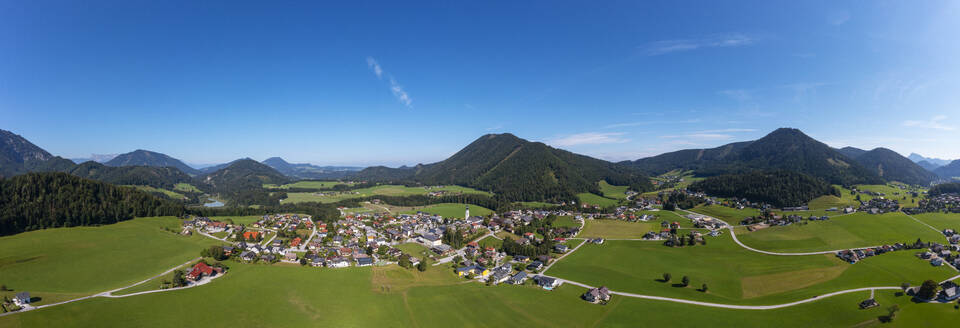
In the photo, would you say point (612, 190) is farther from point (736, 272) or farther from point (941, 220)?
point (736, 272)

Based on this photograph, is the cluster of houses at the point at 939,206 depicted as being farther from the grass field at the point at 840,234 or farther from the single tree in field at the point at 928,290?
the single tree in field at the point at 928,290

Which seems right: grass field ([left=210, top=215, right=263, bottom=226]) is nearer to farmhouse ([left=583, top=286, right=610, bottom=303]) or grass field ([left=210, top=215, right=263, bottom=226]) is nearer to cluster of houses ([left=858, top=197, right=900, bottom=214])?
farmhouse ([left=583, top=286, right=610, bottom=303])

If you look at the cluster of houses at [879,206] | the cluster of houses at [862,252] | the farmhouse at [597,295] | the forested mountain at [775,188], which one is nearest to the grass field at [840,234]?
the cluster of houses at [862,252]

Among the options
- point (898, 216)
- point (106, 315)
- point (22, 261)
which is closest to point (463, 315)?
point (106, 315)

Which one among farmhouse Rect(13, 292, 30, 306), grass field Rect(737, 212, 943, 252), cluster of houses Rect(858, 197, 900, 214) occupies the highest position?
cluster of houses Rect(858, 197, 900, 214)

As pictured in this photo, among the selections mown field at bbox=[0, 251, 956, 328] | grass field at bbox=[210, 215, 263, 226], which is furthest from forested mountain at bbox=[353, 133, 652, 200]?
mown field at bbox=[0, 251, 956, 328]

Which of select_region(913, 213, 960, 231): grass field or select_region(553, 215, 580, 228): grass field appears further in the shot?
select_region(553, 215, 580, 228): grass field
